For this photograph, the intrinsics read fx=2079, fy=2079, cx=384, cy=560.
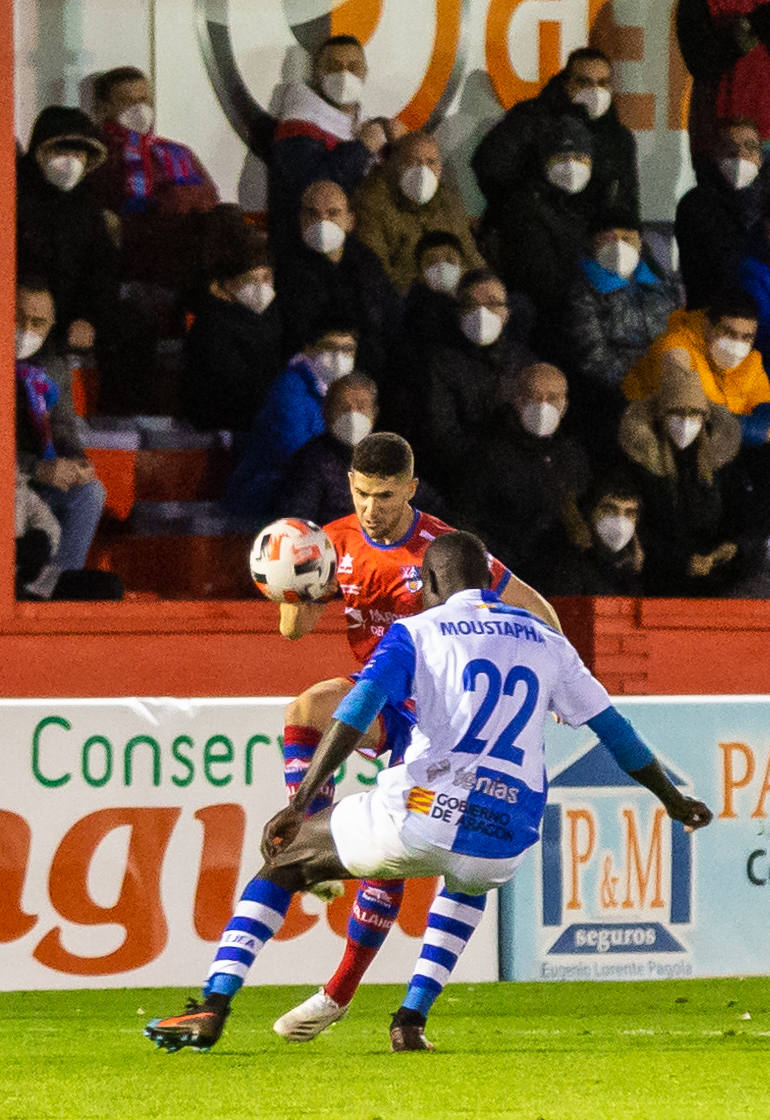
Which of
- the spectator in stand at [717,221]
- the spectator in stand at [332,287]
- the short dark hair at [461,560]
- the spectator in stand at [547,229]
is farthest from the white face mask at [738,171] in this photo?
the short dark hair at [461,560]

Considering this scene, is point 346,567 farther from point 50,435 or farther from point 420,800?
point 50,435

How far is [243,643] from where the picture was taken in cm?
862

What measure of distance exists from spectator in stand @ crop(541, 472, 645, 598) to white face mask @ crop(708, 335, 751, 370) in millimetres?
1127

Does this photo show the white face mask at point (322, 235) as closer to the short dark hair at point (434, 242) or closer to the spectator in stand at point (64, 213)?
the short dark hair at point (434, 242)

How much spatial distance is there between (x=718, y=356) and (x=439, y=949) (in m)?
5.15

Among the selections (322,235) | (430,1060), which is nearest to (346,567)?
(430,1060)

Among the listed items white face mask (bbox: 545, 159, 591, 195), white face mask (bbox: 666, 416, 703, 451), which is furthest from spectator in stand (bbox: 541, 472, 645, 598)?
white face mask (bbox: 545, 159, 591, 195)

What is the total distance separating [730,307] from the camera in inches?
405

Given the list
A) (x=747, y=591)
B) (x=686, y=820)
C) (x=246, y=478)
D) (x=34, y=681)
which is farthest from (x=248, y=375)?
(x=686, y=820)

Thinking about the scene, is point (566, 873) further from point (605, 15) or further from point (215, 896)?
point (605, 15)

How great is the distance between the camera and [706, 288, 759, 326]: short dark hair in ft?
33.8

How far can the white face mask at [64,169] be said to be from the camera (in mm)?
9273

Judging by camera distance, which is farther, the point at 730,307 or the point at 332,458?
the point at 730,307

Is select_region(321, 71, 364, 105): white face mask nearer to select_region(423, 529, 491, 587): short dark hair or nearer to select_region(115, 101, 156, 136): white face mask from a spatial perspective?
select_region(115, 101, 156, 136): white face mask
